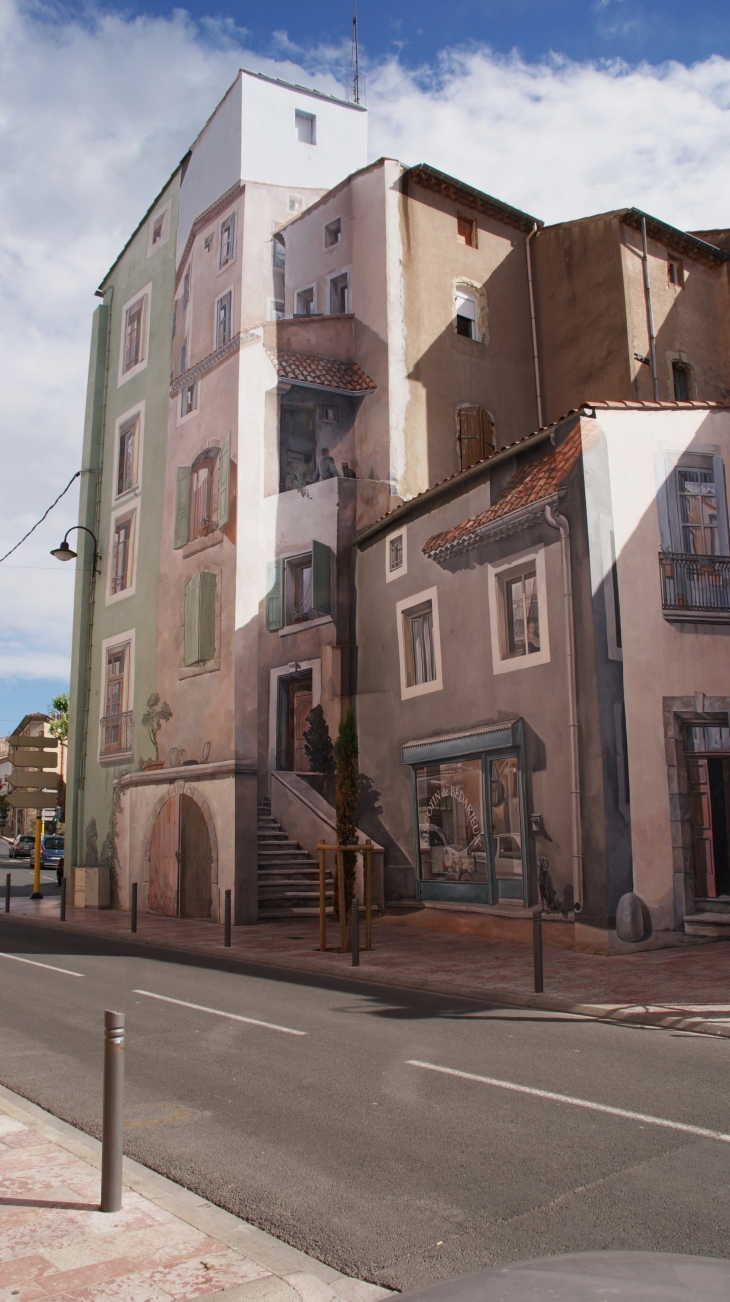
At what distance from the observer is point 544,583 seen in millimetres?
15461

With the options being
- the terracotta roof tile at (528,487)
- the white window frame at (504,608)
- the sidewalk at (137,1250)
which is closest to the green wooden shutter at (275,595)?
the terracotta roof tile at (528,487)

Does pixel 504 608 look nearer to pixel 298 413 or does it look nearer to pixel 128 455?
pixel 298 413

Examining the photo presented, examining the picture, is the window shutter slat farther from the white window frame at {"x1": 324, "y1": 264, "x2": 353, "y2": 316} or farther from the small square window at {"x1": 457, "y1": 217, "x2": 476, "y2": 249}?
the small square window at {"x1": 457, "y1": 217, "x2": 476, "y2": 249}

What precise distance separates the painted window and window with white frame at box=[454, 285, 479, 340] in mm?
9520

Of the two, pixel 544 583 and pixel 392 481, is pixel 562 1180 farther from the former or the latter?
pixel 392 481

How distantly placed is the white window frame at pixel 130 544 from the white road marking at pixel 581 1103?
67.8ft

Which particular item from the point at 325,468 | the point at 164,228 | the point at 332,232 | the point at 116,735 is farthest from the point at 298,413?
the point at 116,735

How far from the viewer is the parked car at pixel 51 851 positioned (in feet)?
142

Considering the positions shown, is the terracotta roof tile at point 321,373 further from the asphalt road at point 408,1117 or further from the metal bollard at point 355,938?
the asphalt road at point 408,1117

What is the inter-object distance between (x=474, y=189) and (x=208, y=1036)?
22.1m

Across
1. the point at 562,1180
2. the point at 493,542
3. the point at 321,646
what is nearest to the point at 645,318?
the point at 493,542

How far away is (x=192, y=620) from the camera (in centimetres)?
2192

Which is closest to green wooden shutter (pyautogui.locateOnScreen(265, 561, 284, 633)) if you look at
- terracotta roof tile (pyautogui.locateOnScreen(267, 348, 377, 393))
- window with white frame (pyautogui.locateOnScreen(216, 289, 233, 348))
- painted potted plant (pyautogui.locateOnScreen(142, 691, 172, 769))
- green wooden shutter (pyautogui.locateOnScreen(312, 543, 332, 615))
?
green wooden shutter (pyautogui.locateOnScreen(312, 543, 332, 615))

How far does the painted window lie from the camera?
88.5 ft
